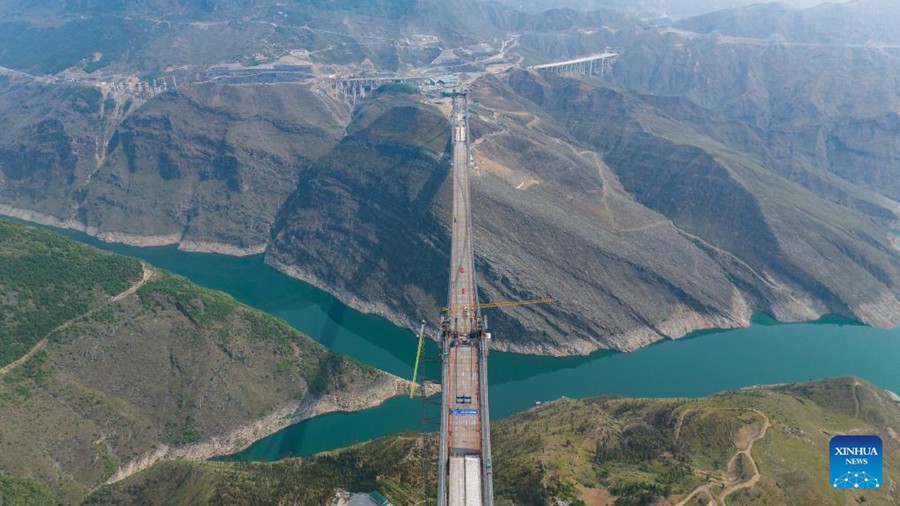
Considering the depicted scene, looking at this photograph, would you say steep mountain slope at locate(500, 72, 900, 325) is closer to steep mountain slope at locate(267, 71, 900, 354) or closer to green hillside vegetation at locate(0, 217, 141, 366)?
steep mountain slope at locate(267, 71, 900, 354)

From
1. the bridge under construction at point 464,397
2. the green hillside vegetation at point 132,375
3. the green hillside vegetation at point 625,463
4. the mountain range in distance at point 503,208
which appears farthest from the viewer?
the mountain range in distance at point 503,208

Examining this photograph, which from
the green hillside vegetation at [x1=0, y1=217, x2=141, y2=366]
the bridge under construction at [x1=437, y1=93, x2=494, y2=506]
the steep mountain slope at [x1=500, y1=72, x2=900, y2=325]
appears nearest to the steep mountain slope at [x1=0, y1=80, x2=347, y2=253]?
the green hillside vegetation at [x1=0, y1=217, x2=141, y2=366]

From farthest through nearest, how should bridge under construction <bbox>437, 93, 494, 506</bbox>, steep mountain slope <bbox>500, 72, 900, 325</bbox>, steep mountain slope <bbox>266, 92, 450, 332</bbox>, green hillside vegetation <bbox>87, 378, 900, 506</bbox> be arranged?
steep mountain slope <bbox>500, 72, 900, 325</bbox> → steep mountain slope <bbox>266, 92, 450, 332</bbox> → bridge under construction <bbox>437, 93, 494, 506</bbox> → green hillside vegetation <bbox>87, 378, 900, 506</bbox>

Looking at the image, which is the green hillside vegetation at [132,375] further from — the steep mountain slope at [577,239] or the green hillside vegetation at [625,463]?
the steep mountain slope at [577,239]

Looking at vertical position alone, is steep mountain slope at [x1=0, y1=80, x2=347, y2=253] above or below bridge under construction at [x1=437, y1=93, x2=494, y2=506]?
above

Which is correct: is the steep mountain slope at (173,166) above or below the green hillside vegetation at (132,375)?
above

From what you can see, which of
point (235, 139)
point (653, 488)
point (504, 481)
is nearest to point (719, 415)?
point (653, 488)

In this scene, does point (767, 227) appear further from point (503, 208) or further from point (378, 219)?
point (378, 219)

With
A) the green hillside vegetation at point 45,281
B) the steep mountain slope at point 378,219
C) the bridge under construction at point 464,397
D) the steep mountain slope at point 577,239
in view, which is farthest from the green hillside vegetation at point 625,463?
the steep mountain slope at point 378,219

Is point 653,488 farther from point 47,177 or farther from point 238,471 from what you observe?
point 47,177
